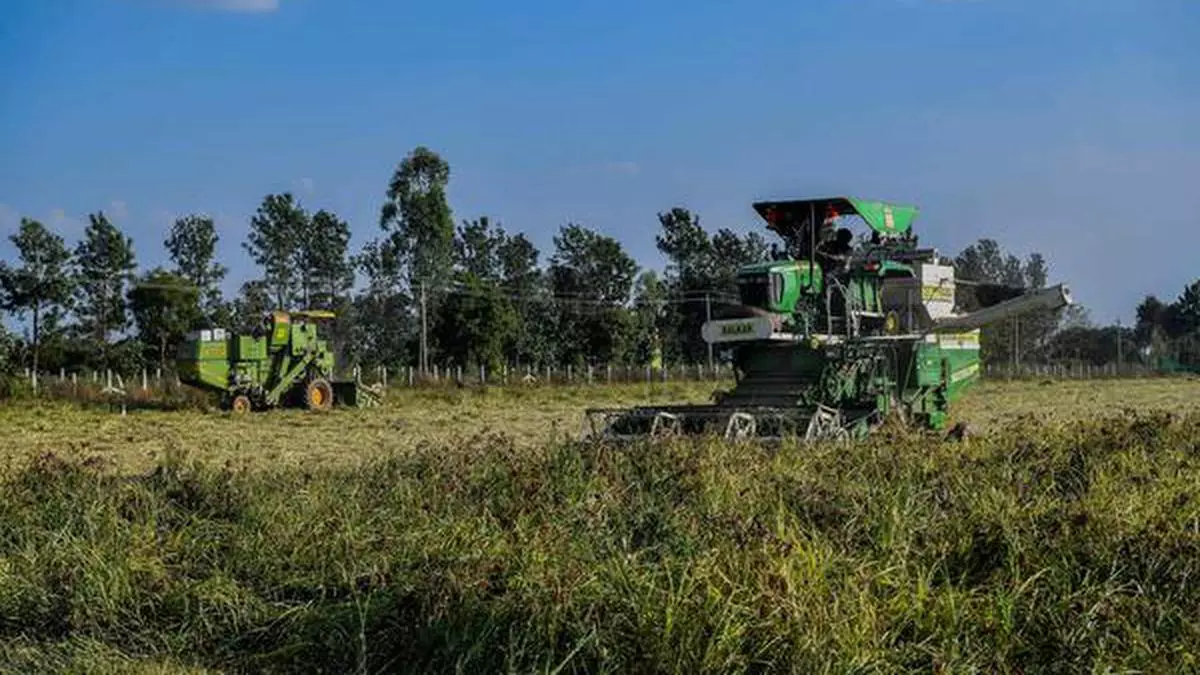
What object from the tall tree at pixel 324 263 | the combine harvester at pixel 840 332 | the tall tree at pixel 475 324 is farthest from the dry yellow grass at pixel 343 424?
the tall tree at pixel 324 263

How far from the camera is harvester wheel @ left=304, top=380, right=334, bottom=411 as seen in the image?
34.6 metres

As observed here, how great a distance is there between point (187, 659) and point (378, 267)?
223ft

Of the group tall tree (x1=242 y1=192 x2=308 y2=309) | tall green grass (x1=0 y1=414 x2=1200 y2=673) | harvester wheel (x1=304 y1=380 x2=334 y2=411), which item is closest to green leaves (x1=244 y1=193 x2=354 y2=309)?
tall tree (x1=242 y1=192 x2=308 y2=309)

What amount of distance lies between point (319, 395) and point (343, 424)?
343 inches

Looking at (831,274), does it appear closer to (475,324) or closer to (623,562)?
(623,562)

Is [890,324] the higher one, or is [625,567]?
[890,324]

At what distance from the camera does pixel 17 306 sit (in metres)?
54.6

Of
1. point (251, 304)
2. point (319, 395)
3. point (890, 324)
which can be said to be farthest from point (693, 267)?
point (890, 324)

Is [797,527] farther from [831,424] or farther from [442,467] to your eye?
[831,424]

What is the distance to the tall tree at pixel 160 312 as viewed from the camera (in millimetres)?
59219

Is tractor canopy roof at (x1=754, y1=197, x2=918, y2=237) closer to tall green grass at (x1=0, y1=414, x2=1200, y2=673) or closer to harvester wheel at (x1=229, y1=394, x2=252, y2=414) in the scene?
tall green grass at (x1=0, y1=414, x2=1200, y2=673)

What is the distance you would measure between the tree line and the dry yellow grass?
17.5 metres

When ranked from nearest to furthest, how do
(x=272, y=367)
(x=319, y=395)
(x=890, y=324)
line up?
(x=890, y=324)
(x=272, y=367)
(x=319, y=395)

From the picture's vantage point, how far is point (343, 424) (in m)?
26.8
